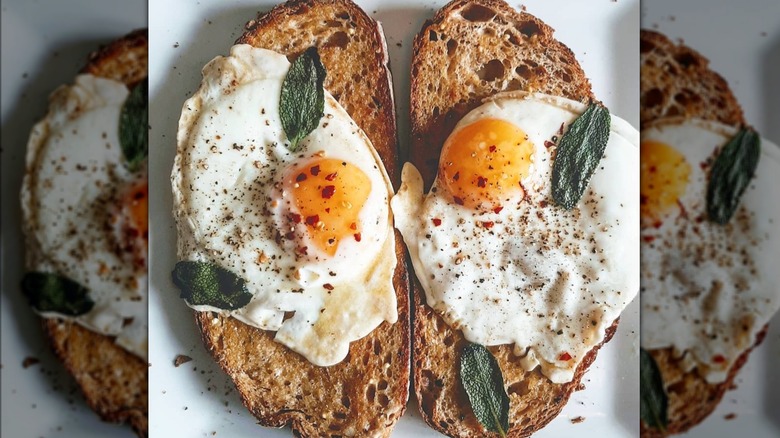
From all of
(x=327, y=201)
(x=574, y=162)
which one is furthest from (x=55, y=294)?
(x=574, y=162)

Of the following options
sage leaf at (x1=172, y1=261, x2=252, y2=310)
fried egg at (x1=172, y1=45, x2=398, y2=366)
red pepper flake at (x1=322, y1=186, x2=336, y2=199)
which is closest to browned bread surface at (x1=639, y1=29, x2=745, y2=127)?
fried egg at (x1=172, y1=45, x2=398, y2=366)

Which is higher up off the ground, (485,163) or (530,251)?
(485,163)

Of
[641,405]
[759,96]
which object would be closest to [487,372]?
[641,405]

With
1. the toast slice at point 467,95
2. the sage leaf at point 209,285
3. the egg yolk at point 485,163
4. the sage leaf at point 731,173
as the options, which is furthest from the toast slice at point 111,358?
the sage leaf at point 731,173

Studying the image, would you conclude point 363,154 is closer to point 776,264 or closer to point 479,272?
point 479,272

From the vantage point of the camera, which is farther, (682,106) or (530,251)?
(682,106)

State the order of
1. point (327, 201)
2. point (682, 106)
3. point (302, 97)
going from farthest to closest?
point (682, 106) → point (302, 97) → point (327, 201)

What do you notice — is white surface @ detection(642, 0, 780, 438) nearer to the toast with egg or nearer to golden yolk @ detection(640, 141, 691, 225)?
the toast with egg

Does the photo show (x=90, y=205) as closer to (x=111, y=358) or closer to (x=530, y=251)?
(x=111, y=358)
